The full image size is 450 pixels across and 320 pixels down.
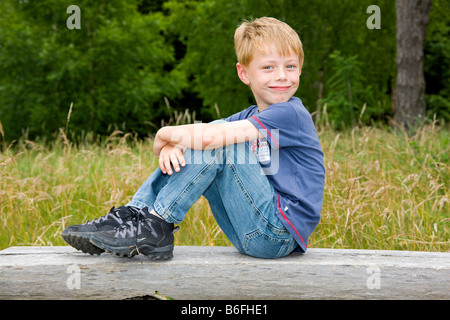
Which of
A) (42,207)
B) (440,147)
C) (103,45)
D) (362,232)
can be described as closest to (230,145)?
(362,232)

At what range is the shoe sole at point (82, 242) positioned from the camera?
2.04m

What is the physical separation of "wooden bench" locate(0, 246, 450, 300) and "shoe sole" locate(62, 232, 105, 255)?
52 millimetres

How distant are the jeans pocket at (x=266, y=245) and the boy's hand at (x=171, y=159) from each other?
43cm

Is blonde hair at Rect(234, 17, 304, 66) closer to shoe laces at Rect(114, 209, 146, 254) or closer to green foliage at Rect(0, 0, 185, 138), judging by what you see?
shoe laces at Rect(114, 209, 146, 254)

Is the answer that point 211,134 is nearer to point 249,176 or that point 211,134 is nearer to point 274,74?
point 249,176

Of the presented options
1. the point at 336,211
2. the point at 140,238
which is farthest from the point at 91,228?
the point at 336,211

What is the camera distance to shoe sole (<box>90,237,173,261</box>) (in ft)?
6.70

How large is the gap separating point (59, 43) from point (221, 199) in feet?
29.4

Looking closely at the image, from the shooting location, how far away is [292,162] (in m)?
2.20

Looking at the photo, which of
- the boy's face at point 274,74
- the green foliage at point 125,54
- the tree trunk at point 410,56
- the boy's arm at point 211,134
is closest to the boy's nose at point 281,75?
the boy's face at point 274,74

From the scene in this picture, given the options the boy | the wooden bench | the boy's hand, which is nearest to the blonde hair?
the boy

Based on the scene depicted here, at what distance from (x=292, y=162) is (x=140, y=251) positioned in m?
0.75

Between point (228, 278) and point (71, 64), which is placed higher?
point (71, 64)

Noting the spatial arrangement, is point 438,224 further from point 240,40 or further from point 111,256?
point 111,256
